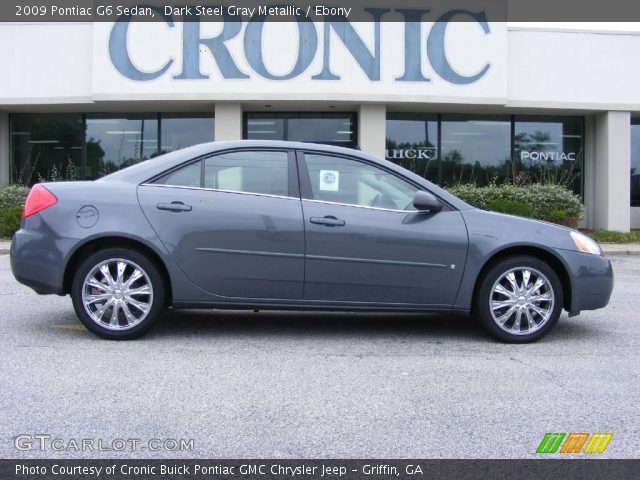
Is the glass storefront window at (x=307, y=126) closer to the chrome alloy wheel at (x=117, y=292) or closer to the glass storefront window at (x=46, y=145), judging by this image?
the glass storefront window at (x=46, y=145)

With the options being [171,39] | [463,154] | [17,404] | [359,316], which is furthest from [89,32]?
[17,404]

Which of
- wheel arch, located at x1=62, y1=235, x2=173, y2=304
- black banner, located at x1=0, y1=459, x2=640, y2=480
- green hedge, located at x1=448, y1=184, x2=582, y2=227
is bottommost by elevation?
black banner, located at x1=0, y1=459, x2=640, y2=480

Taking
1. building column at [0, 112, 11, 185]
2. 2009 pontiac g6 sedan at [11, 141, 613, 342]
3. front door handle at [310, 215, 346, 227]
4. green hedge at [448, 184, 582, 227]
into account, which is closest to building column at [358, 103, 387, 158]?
green hedge at [448, 184, 582, 227]

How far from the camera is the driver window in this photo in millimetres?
5266

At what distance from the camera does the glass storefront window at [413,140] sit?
58.7ft

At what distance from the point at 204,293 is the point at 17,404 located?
173 cm

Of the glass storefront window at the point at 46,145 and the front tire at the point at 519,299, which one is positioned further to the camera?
the glass storefront window at the point at 46,145

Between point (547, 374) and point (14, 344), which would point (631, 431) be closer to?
point (547, 374)

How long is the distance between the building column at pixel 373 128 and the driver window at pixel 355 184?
11.4m

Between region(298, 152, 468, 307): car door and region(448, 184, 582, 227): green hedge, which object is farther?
region(448, 184, 582, 227): green hedge

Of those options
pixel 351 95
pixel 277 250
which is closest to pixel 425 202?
pixel 277 250

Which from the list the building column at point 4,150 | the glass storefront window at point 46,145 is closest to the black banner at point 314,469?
the glass storefront window at point 46,145

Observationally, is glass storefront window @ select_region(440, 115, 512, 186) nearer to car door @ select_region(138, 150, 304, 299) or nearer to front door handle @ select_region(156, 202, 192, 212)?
car door @ select_region(138, 150, 304, 299)

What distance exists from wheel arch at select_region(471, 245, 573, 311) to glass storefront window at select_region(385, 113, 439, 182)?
1266cm
